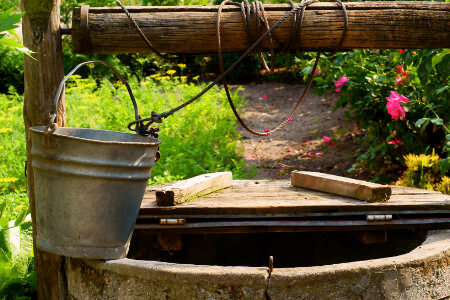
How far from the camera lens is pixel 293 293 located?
1934 mm

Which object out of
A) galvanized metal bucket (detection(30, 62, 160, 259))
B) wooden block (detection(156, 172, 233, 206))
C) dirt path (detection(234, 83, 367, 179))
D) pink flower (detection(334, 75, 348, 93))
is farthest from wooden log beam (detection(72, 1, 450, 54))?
dirt path (detection(234, 83, 367, 179))

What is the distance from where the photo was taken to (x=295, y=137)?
24.4ft

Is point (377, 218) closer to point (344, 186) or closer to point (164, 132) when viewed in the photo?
point (344, 186)

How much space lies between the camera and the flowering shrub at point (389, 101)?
175 inches

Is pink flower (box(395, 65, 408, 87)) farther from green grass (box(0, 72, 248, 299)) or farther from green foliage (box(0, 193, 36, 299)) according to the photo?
green foliage (box(0, 193, 36, 299))

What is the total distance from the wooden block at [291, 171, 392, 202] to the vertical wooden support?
138 cm

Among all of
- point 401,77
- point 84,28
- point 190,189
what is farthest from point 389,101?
point 84,28

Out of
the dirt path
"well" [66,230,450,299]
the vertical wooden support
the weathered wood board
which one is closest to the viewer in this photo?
"well" [66,230,450,299]

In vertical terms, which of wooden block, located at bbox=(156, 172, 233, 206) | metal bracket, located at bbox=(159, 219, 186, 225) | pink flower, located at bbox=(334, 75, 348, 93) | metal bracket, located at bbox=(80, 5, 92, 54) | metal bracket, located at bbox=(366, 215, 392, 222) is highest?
metal bracket, located at bbox=(80, 5, 92, 54)

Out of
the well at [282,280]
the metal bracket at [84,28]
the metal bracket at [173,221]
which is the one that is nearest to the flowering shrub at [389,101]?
the well at [282,280]

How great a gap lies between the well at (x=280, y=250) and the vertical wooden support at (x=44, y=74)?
0.17 metres

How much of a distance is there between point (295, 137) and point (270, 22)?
5.00m

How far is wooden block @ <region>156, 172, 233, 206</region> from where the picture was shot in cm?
257

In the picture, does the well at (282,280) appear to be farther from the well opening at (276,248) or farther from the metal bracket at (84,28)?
the metal bracket at (84,28)
